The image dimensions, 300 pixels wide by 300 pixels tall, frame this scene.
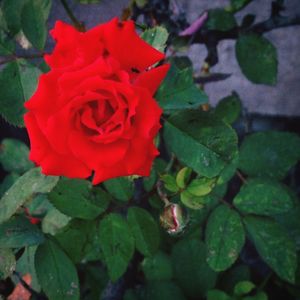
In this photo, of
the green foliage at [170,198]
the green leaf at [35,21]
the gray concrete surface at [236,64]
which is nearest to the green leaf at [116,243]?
the green foliage at [170,198]

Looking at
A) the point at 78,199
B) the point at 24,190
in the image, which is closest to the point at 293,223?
the point at 78,199

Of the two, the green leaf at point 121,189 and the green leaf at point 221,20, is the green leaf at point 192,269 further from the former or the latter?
the green leaf at point 221,20

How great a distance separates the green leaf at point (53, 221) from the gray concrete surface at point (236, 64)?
0.62 metres

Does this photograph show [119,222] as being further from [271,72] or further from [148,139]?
[271,72]

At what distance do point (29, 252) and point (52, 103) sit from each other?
450 mm

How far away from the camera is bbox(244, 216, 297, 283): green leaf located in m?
0.87

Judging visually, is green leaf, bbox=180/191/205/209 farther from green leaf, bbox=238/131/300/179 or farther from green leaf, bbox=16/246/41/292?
green leaf, bbox=16/246/41/292

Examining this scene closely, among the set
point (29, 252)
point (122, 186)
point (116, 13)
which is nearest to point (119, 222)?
point (122, 186)

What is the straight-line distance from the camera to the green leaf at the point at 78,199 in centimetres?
81

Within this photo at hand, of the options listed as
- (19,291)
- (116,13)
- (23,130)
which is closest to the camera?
(19,291)

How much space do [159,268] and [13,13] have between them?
2.43ft

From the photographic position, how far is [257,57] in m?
1.03

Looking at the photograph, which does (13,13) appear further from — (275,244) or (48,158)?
(275,244)

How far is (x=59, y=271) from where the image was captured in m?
0.76
